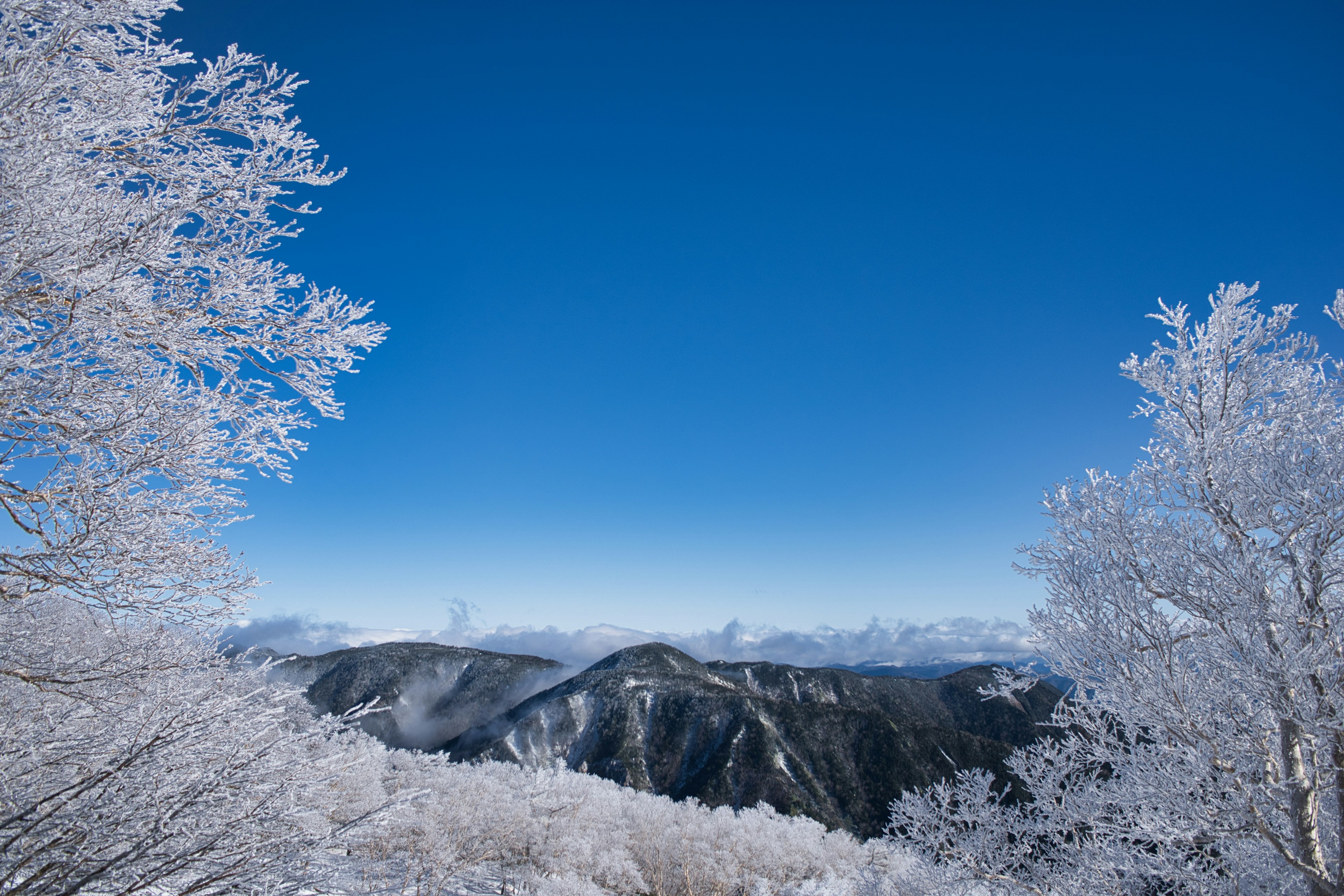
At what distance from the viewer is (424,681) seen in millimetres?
116812

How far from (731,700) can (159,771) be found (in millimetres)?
91751

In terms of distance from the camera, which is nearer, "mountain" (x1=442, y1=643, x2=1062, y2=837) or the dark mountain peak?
"mountain" (x1=442, y1=643, x2=1062, y2=837)

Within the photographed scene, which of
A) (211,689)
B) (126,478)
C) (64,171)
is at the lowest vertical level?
(211,689)

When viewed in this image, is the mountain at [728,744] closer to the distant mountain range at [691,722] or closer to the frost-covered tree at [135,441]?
the distant mountain range at [691,722]

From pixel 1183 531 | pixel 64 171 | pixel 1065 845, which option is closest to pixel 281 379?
pixel 64 171

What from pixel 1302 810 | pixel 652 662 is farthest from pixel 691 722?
pixel 1302 810

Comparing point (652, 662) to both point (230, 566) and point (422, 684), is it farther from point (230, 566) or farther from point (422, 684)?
point (230, 566)

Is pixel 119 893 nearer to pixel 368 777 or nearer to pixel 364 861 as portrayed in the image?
pixel 364 861

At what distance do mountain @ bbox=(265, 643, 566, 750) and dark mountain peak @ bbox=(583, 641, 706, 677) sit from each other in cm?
2012

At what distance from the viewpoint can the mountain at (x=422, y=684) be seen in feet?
350

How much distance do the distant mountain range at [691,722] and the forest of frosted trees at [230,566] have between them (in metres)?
55.4

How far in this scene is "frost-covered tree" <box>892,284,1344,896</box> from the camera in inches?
169

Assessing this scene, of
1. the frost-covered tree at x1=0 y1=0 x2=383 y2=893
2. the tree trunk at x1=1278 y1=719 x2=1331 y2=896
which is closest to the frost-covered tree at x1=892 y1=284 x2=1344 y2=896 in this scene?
the tree trunk at x1=1278 y1=719 x2=1331 y2=896

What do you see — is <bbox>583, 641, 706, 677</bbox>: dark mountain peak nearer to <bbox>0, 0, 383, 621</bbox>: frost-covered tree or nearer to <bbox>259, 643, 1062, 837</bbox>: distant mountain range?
<bbox>259, 643, 1062, 837</bbox>: distant mountain range
